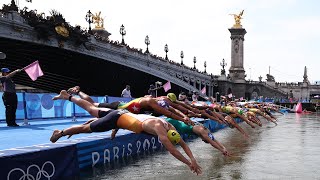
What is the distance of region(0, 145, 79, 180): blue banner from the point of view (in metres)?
7.50

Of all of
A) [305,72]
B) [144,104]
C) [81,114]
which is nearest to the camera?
[144,104]

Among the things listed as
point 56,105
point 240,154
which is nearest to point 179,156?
point 240,154

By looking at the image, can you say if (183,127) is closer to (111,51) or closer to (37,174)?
(37,174)

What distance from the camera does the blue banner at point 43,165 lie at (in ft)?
24.6

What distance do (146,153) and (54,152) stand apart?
481 centimetres

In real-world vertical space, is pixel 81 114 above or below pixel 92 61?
below

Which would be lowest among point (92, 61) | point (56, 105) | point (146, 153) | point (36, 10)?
point (146, 153)

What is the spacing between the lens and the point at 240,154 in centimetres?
1282

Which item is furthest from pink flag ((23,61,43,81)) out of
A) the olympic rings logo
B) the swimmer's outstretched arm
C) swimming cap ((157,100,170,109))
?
the swimmer's outstretched arm

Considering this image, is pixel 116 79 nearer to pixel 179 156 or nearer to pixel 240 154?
pixel 240 154

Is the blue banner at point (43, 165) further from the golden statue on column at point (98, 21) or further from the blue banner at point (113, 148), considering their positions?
the golden statue on column at point (98, 21)

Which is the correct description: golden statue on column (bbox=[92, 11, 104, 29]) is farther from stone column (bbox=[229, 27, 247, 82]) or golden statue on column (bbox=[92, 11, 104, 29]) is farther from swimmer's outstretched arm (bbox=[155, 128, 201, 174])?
swimmer's outstretched arm (bbox=[155, 128, 201, 174])

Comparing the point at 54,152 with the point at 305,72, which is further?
the point at 305,72

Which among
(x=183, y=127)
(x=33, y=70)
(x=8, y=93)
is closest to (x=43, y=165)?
(x=183, y=127)
